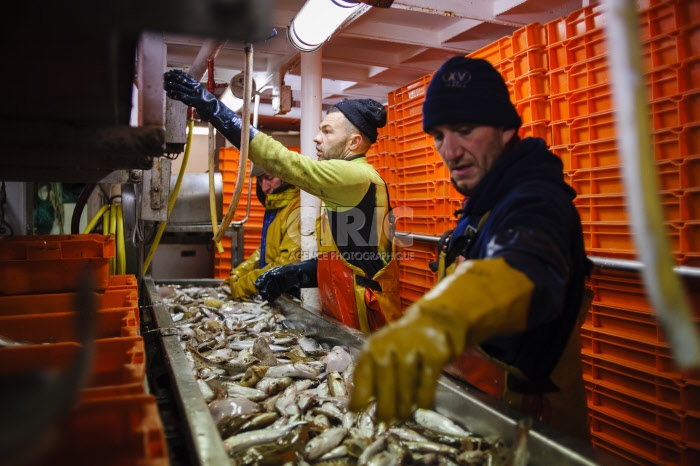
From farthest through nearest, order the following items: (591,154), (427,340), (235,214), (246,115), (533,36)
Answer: (235,214), (533,36), (591,154), (246,115), (427,340)

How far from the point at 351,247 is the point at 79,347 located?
244cm

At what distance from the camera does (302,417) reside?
199 centimetres

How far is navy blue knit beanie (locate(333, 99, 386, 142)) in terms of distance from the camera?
3.70 meters

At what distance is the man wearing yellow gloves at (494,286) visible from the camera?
1.09 metres

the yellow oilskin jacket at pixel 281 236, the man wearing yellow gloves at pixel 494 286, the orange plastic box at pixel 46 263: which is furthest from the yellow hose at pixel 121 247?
the man wearing yellow gloves at pixel 494 286

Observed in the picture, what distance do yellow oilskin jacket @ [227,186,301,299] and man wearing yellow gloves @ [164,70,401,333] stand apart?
89cm

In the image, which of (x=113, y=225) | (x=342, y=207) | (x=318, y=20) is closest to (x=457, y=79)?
(x=342, y=207)

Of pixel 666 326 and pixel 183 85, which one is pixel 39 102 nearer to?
pixel 666 326

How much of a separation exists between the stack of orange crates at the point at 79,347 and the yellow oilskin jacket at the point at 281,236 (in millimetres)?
1897

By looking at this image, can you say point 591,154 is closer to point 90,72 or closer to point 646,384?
point 646,384

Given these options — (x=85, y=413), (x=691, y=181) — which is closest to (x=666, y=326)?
(x=85, y=413)

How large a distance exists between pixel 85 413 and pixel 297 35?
11.1 ft

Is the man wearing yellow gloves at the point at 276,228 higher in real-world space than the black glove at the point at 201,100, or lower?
lower

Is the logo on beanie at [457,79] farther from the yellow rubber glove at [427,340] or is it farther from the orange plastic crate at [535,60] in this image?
the orange plastic crate at [535,60]
